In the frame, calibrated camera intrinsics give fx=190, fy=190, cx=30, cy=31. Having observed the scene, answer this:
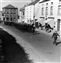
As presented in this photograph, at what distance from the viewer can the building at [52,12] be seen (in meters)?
39.5

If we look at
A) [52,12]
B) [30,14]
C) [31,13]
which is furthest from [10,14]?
[52,12]

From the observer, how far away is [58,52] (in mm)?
18266

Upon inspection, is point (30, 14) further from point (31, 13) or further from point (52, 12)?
point (52, 12)

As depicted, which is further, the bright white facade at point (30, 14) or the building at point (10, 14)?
the building at point (10, 14)

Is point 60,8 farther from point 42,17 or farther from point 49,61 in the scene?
point 49,61

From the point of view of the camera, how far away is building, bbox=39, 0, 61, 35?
39.5 m

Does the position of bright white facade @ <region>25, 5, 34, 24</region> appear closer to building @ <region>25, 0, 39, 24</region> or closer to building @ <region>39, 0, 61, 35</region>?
building @ <region>25, 0, 39, 24</region>

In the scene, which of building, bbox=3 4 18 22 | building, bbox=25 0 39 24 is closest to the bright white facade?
building, bbox=25 0 39 24

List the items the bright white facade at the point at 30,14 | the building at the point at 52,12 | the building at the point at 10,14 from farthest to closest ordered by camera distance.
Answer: the building at the point at 10,14, the bright white facade at the point at 30,14, the building at the point at 52,12

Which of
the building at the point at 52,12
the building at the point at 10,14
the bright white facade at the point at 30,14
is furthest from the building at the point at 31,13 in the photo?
the building at the point at 10,14

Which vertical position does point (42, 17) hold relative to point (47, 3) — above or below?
below

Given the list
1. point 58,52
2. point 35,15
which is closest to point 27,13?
point 35,15

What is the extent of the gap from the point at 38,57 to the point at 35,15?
44117mm

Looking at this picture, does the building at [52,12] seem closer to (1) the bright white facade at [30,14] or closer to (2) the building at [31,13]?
(2) the building at [31,13]
